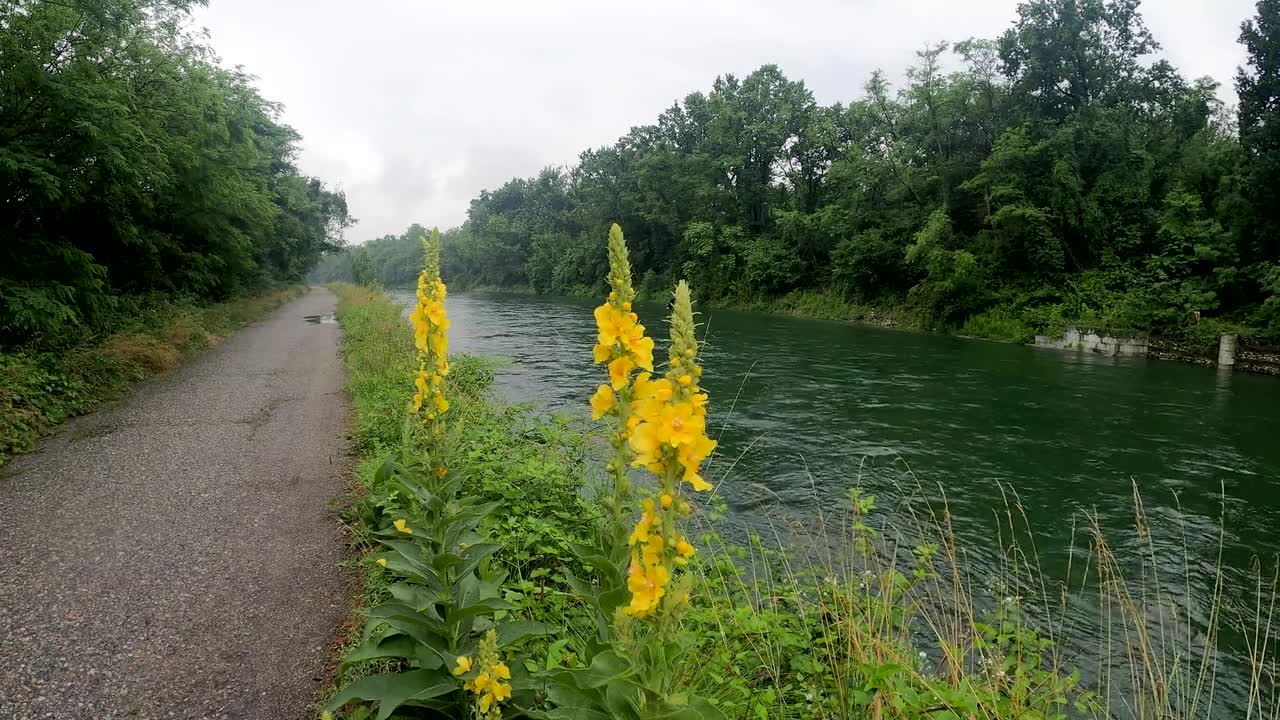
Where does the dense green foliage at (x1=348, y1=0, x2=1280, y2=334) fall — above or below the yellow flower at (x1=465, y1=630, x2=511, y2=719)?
above

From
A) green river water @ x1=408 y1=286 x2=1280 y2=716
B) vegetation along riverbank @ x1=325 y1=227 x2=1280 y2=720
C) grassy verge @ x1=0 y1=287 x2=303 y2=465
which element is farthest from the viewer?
grassy verge @ x1=0 y1=287 x2=303 y2=465

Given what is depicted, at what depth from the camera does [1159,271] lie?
2192cm

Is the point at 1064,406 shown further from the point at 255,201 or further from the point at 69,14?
the point at 255,201

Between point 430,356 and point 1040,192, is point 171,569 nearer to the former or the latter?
point 430,356

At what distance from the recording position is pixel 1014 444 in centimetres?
952

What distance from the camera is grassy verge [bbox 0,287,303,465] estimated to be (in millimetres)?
6879

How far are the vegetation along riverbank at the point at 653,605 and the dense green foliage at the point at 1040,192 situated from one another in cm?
1835

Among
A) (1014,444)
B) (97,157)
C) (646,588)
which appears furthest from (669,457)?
(97,157)

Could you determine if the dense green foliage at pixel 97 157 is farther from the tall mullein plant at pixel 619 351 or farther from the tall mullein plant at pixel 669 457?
the tall mullein plant at pixel 669 457

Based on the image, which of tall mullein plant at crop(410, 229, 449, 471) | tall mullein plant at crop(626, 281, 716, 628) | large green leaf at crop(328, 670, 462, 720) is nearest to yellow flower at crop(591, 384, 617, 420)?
tall mullein plant at crop(626, 281, 716, 628)

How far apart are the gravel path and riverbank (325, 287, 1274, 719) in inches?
14.7

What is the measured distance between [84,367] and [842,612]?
9.82 metres

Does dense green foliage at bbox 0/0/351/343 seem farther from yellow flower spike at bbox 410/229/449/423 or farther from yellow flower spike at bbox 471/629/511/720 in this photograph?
yellow flower spike at bbox 471/629/511/720

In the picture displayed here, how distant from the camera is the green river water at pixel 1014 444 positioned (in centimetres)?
628
